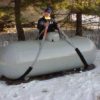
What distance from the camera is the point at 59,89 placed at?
15.8 feet

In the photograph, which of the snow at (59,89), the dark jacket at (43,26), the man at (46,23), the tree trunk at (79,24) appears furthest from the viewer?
the tree trunk at (79,24)

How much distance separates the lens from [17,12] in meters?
7.71

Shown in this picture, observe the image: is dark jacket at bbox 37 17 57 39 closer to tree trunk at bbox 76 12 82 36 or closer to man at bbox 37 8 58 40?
man at bbox 37 8 58 40

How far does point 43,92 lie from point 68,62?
1.06 meters

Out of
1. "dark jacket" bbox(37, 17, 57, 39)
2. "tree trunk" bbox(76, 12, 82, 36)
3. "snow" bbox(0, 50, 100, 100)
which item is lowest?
"snow" bbox(0, 50, 100, 100)

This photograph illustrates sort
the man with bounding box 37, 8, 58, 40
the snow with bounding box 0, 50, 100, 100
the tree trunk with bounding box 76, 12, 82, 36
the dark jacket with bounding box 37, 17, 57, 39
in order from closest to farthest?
the snow with bounding box 0, 50, 100, 100, the man with bounding box 37, 8, 58, 40, the dark jacket with bounding box 37, 17, 57, 39, the tree trunk with bounding box 76, 12, 82, 36

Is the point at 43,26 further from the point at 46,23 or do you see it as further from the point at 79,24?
the point at 79,24

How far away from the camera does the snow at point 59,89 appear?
4.52 metres

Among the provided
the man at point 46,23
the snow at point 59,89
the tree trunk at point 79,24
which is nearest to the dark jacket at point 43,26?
the man at point 46,23

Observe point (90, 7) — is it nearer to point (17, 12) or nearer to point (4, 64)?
point (17, 12)

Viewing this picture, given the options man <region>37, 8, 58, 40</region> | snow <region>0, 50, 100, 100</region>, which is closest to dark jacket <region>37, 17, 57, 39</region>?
man <region>37, 8, 58, 40</region>

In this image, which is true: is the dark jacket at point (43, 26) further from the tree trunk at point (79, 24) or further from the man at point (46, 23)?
the tree trunk at point (79, 24)

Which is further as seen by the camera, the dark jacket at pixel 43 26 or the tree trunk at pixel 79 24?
the tree trunk at pixel 79 24

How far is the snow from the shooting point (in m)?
4.52
